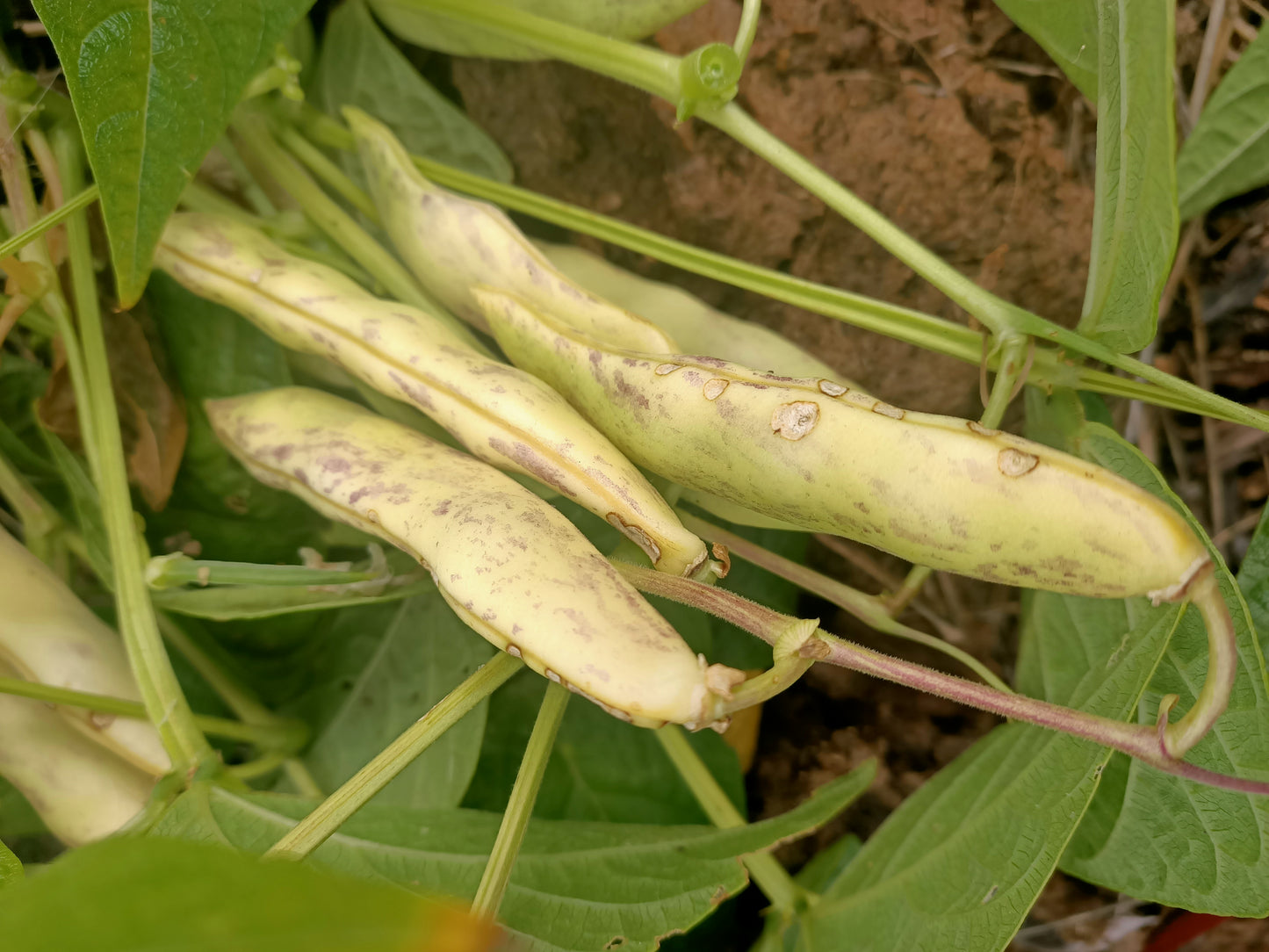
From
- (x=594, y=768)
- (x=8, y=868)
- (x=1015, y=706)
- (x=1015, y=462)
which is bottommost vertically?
(x=594, y=768)

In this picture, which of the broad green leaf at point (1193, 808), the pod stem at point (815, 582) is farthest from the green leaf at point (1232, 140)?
the pod stem at point (815, 582)

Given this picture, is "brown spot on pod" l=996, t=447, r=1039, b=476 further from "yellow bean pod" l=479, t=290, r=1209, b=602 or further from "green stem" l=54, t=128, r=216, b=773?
"green stem" l=54, t=128, r=216, b=773

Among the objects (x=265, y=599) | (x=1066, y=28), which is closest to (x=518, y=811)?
(x=265, y=599)

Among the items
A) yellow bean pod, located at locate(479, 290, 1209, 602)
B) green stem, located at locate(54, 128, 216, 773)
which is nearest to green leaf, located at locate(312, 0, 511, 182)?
green stem, located at locate(54, 128, 216, 773)

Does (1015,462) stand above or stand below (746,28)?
below

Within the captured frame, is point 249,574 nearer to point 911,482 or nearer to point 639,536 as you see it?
point 639,536

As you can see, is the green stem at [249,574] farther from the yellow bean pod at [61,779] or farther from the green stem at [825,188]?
the green stem at [825,188]
